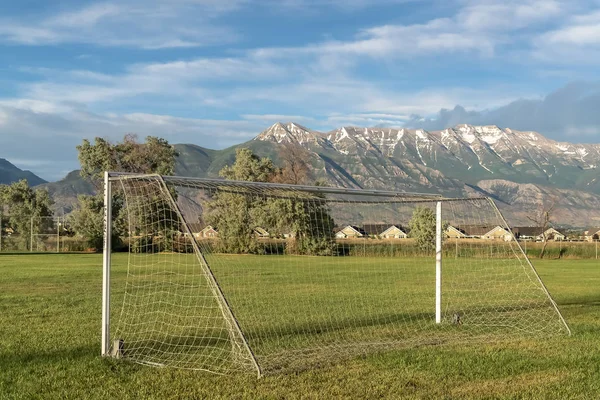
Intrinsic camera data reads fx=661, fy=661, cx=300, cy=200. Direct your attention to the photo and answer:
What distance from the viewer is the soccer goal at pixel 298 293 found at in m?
8.03

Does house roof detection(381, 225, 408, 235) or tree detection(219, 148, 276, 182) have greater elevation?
tree detection(219, 148, 276, 182)

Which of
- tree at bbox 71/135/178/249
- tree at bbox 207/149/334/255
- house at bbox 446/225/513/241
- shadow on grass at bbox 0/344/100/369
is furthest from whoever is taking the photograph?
tree at bbox 71/135/178/249

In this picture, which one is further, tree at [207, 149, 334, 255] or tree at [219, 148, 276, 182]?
tree at [219, 148, 276, 182]

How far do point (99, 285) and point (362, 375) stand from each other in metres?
12.4

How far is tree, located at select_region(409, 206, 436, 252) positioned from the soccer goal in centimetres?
8

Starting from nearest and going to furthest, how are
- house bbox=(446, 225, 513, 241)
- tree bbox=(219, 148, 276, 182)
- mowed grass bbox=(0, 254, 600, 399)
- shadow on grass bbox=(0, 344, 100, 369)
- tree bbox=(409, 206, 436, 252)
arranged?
mowed grass bbox=(0, 254, 600, 399)
shadow on grass bbox=(0, 344, 100, 369)
house bbox=(446, 225, 513, 241)
tree bbox=(409, 206, 436, 252)
tree bbox=(219, 148, 276, 182)

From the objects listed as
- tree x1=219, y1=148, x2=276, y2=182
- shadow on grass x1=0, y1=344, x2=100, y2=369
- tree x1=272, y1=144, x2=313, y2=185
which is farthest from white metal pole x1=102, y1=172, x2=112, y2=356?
tree x1=272, y1=144, x2=313, y2=185

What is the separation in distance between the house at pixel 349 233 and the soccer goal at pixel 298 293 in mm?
74

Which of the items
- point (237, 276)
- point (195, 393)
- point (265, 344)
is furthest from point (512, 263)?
point (195, 393)

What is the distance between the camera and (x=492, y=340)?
9.40 meters

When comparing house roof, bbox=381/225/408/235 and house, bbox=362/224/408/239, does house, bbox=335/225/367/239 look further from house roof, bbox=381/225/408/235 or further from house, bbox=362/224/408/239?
house roof, bbox=381/225/408/235

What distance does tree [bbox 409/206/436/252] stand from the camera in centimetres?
1987

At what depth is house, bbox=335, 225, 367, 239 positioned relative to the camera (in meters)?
20.5

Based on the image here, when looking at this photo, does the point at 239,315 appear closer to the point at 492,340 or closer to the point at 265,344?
the point at 265,344
